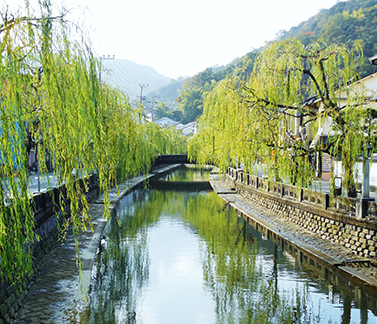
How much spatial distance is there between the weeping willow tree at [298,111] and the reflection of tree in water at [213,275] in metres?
2.97

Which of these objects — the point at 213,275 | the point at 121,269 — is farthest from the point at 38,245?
the point at 213,275

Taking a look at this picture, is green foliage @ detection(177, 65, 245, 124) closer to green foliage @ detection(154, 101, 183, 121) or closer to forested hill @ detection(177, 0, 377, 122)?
forested hill @ detection(177, 0, 377, 122)

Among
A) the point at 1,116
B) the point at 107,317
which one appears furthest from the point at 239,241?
the point at 1,116

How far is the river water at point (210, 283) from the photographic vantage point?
7686 millimetres

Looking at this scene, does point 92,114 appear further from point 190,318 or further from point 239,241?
point 239,241

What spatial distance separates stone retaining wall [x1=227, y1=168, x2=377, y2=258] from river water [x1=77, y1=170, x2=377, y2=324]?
1301mm

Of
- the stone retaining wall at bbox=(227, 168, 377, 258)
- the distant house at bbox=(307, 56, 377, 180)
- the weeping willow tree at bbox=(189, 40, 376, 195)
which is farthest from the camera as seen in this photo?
the stone retaining wall at bbox=(227, 168, 377, 258)

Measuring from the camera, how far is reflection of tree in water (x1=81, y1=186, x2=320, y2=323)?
7709 mm

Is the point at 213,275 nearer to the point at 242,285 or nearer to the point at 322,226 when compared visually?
the point at 242,285

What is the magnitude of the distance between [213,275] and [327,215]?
162 inches

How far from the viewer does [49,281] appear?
8414 mm

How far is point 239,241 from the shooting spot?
45.0ft

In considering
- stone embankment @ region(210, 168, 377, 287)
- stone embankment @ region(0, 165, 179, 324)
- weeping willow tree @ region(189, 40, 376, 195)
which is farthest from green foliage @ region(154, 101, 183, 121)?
stone embankment @ region(0, 165, 179, 324)

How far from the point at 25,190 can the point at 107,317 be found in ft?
10.9
